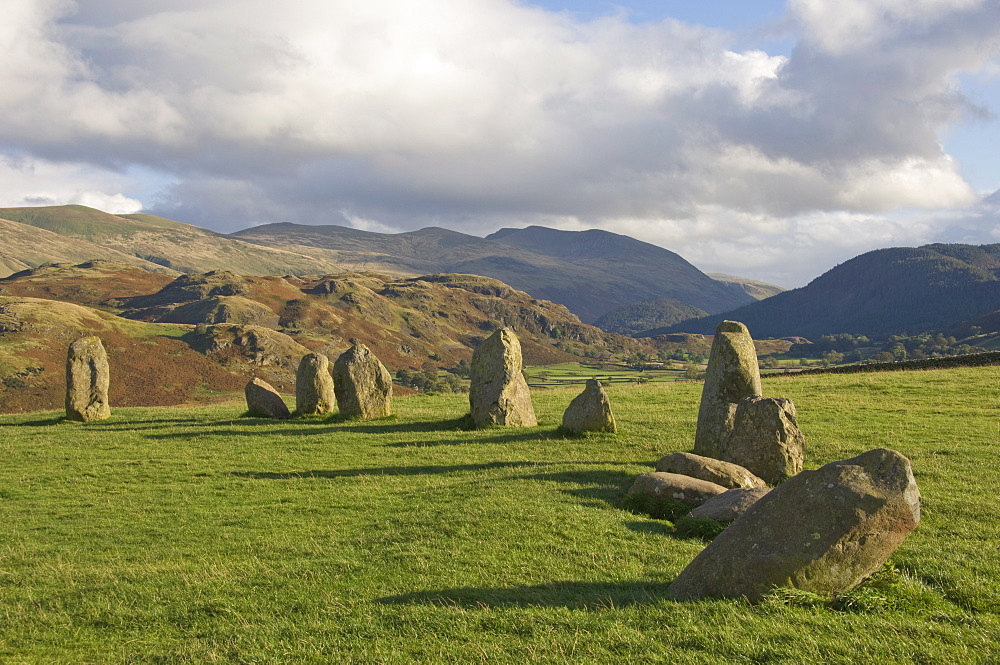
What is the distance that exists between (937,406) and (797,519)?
1056 inches

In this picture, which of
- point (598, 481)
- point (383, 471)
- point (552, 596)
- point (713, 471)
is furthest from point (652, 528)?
point (383, 471)

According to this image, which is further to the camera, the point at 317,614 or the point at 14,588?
the point at 14,588

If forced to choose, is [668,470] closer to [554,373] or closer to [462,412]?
[462,412]

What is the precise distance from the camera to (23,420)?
3331 cm

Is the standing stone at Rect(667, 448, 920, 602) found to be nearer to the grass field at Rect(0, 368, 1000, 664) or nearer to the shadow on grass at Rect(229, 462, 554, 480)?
the grass field at Rect(0, 368, 1000, 664)

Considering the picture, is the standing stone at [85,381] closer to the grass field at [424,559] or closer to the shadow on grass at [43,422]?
the shadow on grass at [43,422]

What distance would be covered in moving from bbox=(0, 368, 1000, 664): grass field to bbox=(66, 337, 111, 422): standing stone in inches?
261

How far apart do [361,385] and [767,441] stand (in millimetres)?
18278

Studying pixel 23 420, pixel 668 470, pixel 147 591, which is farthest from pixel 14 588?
Result: pixel 23 420

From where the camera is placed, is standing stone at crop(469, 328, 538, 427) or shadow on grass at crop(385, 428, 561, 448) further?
standing stone at crop(469, 328, 538, 427)

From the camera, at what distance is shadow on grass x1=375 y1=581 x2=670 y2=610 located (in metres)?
9.40

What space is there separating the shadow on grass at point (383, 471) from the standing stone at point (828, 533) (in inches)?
431

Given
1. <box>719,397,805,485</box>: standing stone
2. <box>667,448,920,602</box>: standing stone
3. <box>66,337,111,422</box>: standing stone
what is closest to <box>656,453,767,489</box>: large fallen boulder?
<box>719,397,805,485</box>: standing stone

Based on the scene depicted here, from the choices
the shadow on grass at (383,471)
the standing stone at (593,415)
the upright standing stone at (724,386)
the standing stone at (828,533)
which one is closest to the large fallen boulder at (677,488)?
the shadow on grass at (383,471)
